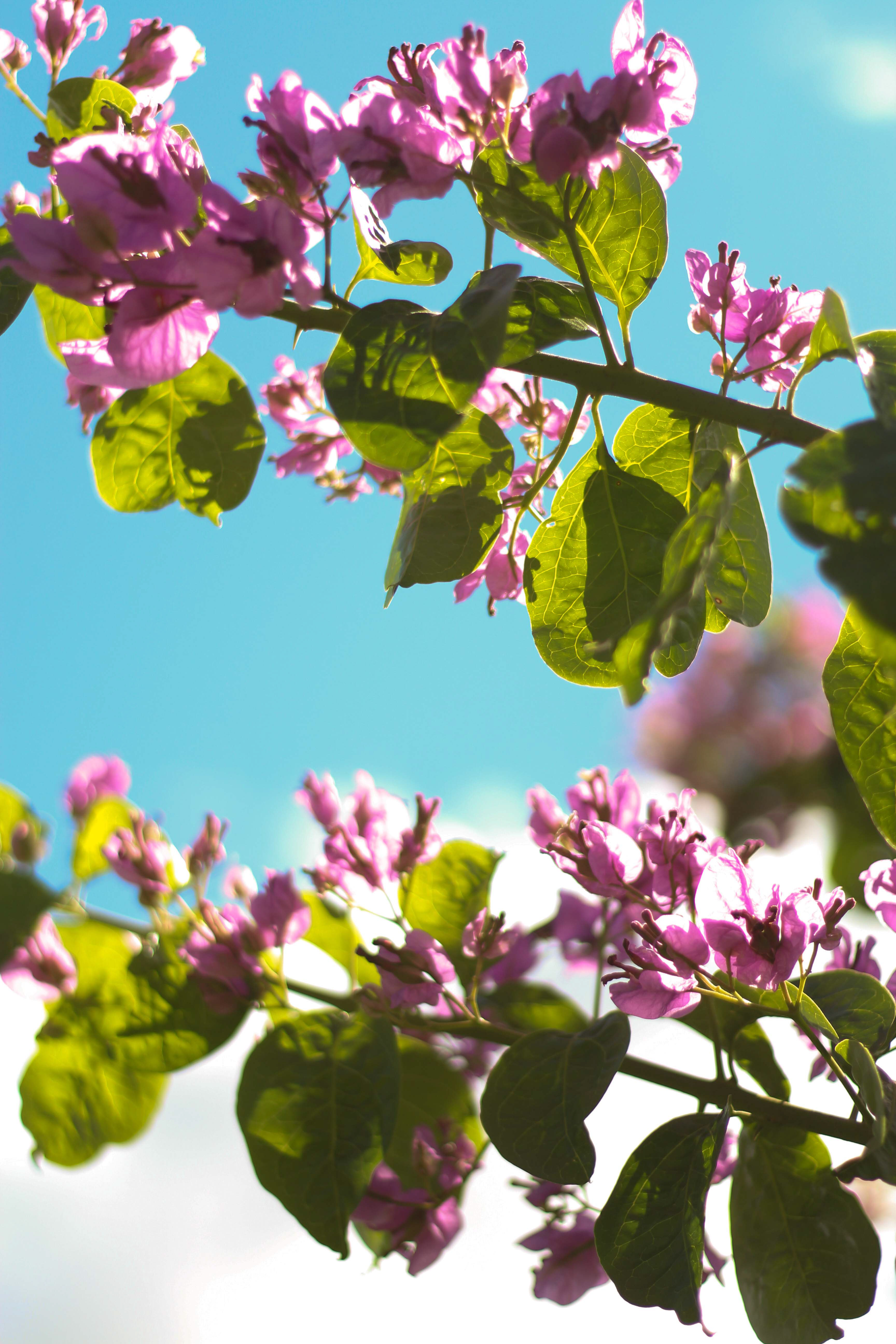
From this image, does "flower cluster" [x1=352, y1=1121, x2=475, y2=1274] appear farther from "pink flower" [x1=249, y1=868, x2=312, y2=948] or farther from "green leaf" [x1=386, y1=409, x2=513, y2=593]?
"green leaf" [x1=386, y1=409, x2=513, y2=593]

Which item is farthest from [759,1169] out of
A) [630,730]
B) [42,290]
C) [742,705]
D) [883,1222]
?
[630,730]

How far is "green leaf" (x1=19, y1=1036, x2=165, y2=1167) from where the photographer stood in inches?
26.4

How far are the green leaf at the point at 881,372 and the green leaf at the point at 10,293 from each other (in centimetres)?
40

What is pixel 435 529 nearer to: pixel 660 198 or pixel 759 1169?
pixel 660 198

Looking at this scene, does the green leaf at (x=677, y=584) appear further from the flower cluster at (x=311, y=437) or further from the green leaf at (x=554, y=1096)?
the flower cluster at (x=311, y=437)

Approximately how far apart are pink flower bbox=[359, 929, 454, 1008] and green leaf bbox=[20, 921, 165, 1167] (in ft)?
0.66

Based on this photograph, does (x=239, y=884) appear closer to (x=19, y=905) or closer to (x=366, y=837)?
(x=366, y=837)

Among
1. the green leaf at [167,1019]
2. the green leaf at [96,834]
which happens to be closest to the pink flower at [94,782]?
the green leaf at [96,834]

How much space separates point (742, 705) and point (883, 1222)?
4.58 ft

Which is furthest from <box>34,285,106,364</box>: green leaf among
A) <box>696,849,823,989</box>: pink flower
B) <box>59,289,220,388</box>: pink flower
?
<box>696,849,823,989</box>: pink flower

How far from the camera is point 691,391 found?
1.54ft

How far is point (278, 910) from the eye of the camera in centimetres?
62

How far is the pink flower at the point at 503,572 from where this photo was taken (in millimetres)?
589

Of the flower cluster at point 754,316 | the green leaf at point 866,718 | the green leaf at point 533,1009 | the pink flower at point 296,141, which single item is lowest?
the green leaf at point 533,1009
